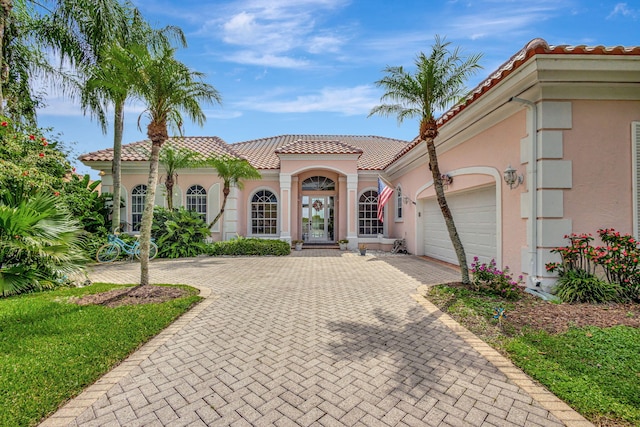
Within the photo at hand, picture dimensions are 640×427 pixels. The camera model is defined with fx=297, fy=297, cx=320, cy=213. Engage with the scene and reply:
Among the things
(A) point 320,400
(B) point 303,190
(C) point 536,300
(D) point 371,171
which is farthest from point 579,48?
(B) point 303,190

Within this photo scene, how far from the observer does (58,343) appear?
3.78 metres

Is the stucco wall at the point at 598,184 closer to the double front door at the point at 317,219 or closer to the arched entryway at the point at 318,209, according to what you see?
the arched entryway at the point at 318,209

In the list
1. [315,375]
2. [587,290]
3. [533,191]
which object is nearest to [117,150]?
[315,375]

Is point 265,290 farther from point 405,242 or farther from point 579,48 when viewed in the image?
point 405,242

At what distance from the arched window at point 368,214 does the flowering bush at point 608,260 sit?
10.9m

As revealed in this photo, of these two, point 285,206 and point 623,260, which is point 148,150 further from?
point 623,260

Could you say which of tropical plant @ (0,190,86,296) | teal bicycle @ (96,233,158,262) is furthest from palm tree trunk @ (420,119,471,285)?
teal bicycle @ (96,233,158,262)

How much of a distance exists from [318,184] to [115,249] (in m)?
10.3

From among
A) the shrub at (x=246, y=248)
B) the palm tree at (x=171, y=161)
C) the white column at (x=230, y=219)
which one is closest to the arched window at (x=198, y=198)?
the white column at (x=230, y=219)

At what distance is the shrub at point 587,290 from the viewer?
5.32m

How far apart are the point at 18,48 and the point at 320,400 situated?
14.4 m

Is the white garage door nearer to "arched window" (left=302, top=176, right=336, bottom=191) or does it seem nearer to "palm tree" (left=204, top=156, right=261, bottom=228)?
"arched window" (left=302, top=176, right=336, bottom=191)

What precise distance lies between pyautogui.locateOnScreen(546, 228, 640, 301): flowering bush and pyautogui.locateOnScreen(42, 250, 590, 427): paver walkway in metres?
2.90

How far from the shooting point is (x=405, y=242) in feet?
46.6
